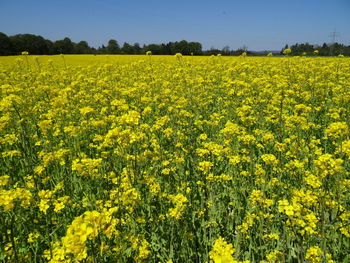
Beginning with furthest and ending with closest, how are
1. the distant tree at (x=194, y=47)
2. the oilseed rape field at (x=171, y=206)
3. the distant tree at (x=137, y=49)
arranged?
the distant tree at (x=137, y=49) → the distant tree at (x=194, y=47) → the oilseed rape field at (x=171, y=206)

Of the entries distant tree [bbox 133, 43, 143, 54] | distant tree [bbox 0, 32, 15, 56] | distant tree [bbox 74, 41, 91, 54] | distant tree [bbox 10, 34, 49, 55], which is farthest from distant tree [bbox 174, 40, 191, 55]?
distant tree [bbox 0, 32, 15, 56]

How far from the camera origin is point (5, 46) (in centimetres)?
4516

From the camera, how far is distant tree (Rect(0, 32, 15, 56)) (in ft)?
147

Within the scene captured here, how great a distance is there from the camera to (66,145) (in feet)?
15.7

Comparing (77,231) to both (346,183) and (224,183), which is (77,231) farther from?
(346,183)

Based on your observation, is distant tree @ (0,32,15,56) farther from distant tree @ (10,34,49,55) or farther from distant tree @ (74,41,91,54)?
distant tree @ (74,41,91,54)

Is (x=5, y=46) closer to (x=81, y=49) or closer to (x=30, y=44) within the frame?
(x=30, y=44)

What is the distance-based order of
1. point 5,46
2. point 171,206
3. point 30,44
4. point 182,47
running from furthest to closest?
point 182,47 < point 30,44 < point 5,46 < point 171,206

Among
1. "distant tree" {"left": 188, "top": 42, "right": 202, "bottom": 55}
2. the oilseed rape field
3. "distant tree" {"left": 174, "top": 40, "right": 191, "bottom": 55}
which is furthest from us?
"distant tree" {"left": 174, "top": 40, "right": 191, "bottom": 55}

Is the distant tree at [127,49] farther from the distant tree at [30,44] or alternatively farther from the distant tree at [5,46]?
the distant tree at [5,46]

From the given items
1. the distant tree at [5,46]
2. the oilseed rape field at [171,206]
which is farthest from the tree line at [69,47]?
the oilseed rape field at [171,206]

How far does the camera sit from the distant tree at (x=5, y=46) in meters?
44.7

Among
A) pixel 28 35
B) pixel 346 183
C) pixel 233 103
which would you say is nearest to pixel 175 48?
pixel 28 35

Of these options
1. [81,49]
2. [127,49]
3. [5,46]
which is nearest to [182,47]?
[127,49]
